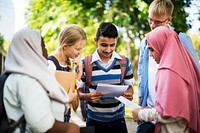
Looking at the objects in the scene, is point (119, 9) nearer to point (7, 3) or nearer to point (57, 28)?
point (57, 28)

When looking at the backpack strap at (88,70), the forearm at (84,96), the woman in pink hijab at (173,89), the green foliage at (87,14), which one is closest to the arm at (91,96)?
the forearm at (84,96)

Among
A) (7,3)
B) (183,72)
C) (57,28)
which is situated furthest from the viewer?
(57,28)

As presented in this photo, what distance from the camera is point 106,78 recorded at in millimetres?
3139

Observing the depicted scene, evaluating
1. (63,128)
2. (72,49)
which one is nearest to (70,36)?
(72,49)

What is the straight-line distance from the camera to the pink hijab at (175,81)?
225cm

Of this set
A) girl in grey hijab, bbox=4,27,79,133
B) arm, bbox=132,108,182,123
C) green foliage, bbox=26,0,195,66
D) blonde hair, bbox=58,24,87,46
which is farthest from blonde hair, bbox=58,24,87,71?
green foliage, bbox=26,0,195,66

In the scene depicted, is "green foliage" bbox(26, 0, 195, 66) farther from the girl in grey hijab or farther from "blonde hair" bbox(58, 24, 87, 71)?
the girl in grey hijab

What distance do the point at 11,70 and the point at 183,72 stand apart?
1.19 meters

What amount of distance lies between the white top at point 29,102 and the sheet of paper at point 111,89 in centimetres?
89

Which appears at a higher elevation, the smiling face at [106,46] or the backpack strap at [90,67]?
the smiling face at [106,46]

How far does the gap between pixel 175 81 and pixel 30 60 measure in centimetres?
100

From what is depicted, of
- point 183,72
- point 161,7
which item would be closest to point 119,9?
point 161,7

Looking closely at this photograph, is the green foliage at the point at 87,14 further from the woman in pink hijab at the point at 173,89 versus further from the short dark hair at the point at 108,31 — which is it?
the woman in pink hijab at the point at 173,89

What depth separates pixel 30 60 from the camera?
1.99 m
